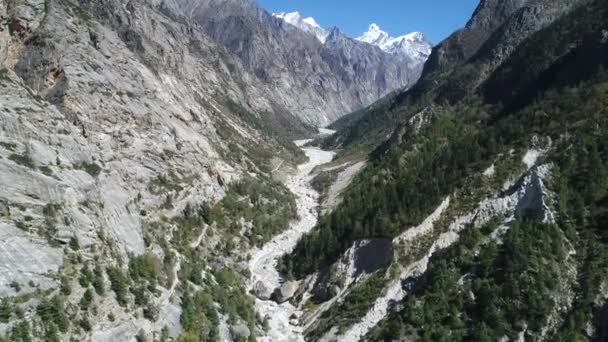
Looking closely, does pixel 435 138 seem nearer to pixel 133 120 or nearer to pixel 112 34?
pixel 133 120

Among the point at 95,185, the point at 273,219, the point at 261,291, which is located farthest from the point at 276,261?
the point at 95,185

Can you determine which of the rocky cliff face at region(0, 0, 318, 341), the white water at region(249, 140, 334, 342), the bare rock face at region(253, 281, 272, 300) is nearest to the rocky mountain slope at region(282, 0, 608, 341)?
the white water at region(249, 140, 334, 342)

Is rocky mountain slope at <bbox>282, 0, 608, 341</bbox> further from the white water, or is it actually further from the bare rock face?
the bare rock face

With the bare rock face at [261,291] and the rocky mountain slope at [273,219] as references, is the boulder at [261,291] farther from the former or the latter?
the rocky mountain slope at [273,219]

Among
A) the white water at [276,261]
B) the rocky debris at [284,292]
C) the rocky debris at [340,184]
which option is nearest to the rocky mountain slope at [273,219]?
the rocky debris at [284,292]

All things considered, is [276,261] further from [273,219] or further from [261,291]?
[273,219]

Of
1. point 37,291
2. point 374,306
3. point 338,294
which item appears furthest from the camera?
point 338,294

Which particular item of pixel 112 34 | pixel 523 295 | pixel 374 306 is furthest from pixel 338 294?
pixel 112 34

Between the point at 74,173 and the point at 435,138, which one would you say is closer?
the point at 74,173
